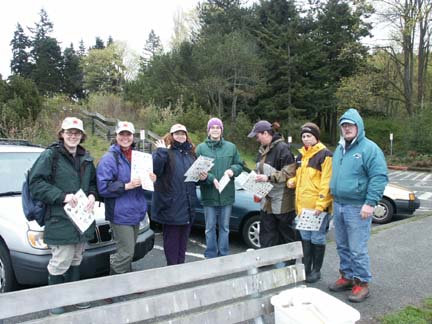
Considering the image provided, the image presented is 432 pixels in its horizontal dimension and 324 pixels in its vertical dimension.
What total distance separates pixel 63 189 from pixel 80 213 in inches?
10.2

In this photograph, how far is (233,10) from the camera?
35594mm

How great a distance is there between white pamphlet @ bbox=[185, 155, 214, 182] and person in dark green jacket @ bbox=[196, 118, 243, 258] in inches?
9.9

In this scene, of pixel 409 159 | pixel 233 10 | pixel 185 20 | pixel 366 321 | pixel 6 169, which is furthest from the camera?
pixel 185 20

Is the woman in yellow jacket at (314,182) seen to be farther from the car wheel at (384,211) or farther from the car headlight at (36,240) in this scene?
the car wheel at (384,211)

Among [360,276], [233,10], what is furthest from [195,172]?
[233,10]

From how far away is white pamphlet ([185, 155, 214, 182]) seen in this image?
14.8ft

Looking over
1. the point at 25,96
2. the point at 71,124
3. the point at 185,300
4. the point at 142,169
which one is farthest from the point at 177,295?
the point at 25,96

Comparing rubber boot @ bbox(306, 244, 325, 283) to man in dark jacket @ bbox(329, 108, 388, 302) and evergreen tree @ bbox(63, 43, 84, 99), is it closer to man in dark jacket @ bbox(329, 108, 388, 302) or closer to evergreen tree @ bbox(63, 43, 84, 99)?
man in dark jacket @ bbox(329, 108, 388, 302)

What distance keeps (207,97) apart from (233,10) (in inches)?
446

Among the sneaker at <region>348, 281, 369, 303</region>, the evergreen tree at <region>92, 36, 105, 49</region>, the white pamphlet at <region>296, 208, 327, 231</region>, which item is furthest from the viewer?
the evergreen tree at <region>92, 36, 105, 49</region>

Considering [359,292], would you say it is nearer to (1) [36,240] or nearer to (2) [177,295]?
(2) [177,295]

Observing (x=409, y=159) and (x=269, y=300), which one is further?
(x=409, y=159)

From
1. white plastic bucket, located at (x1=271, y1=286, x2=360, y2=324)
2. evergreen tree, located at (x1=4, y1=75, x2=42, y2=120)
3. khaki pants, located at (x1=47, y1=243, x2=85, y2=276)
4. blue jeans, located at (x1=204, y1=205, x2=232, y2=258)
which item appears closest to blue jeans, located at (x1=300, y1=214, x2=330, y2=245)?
blue jeans, located at (x1=204, y1=205, x2=232, y2=258)

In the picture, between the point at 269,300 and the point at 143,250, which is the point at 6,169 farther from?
the point at 269,300
